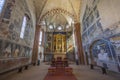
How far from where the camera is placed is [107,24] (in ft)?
19.6

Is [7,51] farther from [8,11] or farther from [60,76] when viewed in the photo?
[60,76]

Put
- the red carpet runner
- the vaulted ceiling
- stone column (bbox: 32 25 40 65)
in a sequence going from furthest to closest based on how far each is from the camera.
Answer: the vaulted ceiling → stone column (bbox: 32 25 40 65) → the red carpet runner

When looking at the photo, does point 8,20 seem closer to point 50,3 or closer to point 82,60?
point 50,3

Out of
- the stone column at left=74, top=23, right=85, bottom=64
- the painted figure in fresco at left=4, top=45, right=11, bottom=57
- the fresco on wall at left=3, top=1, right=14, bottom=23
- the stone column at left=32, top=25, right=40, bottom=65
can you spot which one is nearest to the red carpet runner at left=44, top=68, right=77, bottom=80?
the painted figure in fresco at left=4, top=45, right=11, bottom=57

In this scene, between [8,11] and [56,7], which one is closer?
[8,11]

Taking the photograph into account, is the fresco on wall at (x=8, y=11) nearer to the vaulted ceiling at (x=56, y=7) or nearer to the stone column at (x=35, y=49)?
the stone column at (x=35, y=49)

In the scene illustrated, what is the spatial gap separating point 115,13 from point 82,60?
29.0 feet

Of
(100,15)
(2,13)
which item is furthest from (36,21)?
(100,15)

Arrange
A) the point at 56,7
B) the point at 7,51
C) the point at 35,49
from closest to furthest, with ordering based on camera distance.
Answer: the point at 7,51
the point at 35,49
the point at 56,7

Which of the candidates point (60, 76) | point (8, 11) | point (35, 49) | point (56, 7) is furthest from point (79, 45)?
point (8, 11)

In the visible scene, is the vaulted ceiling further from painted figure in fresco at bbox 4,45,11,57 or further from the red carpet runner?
the red carpet runner

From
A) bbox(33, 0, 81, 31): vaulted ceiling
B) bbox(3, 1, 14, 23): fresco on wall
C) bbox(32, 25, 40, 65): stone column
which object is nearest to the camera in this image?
bbox(3, 1, 14, 23): fresco on wall

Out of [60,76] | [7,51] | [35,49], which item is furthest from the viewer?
[35,49]

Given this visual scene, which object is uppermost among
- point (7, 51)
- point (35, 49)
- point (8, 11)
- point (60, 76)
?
point (8, 11)
